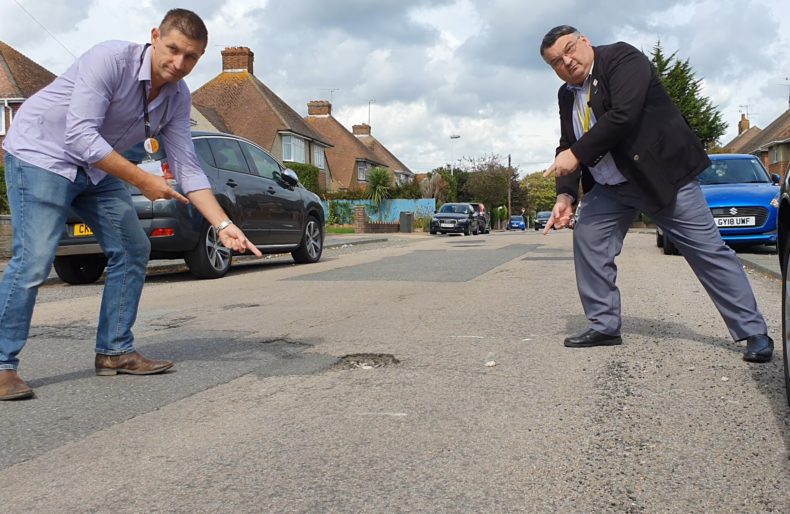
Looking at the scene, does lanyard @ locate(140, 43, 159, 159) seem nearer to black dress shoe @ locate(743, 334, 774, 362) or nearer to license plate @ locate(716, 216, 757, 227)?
black dress shoe @ locate(743, 334, 774, 362)

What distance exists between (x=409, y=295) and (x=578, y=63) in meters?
3.81

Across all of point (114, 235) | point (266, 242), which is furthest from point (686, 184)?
point (266, 242)

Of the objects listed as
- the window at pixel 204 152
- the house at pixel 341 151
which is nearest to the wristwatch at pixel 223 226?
the window at pixel 204 152

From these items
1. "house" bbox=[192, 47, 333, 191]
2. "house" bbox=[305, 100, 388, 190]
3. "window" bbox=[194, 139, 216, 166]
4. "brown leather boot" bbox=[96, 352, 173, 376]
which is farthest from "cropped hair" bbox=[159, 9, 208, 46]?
"house" bbox=[305, 100, 388, 190]

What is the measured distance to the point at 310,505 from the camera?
2.38m

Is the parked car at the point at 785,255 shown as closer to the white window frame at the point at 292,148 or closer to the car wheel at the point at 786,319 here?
the car wheel at the point at 786,319

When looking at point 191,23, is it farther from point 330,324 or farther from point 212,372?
point 330,324

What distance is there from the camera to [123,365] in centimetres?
427

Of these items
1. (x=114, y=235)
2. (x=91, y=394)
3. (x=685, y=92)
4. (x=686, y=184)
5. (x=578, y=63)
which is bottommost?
(x=91, y=394)

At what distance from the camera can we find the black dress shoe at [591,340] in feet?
15.8

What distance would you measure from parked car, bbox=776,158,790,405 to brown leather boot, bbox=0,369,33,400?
3582 mm

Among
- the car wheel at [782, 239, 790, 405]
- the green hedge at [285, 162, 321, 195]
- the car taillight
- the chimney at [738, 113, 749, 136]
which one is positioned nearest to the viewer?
the car wheel at [782, 239, 790, 405]

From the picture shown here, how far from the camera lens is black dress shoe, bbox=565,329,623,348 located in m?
4.80

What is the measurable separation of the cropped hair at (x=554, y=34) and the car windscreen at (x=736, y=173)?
32.9 feet
